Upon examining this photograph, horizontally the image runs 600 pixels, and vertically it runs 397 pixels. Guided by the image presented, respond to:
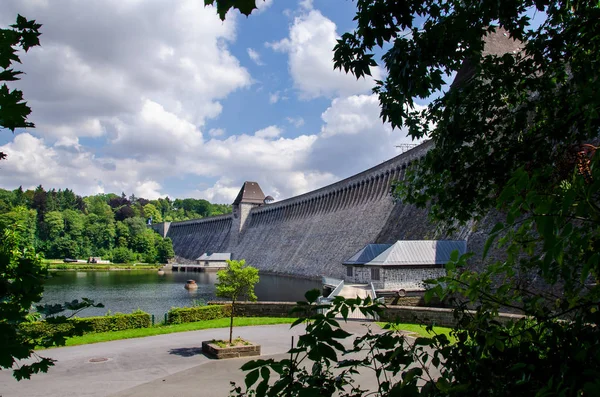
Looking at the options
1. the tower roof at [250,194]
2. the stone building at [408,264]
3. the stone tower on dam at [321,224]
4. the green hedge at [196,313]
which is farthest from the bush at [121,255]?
the green hedge at [196,313]

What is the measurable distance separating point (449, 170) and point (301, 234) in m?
57.1

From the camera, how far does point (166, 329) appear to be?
16.9 metres

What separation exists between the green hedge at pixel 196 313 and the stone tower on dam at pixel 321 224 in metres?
12.7

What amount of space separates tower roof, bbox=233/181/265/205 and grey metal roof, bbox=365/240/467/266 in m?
56.3

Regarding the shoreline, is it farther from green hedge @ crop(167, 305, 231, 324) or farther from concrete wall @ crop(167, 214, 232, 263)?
green hedge @ crop(167, 305, 231, 324)

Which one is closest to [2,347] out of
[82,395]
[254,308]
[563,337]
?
[563,337]

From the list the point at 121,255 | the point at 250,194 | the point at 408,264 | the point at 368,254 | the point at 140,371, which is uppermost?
the point at 250,194

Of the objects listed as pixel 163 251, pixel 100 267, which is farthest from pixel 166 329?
pixel 163 251

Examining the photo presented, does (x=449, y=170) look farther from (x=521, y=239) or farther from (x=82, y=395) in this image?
(x=82, y=395)

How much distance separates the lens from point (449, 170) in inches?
188

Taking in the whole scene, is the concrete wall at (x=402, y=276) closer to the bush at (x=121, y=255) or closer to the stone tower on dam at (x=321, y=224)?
the stone tower on dam at (x=321, y=224)

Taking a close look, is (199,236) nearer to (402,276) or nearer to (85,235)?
(85,235)

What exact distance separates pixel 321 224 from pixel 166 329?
4144 centimetres

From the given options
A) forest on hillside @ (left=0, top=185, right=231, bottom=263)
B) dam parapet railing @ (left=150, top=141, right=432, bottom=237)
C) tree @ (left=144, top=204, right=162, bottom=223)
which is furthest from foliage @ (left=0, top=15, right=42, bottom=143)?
tree @ (left=144, top=204, right=162, bottom=223)
